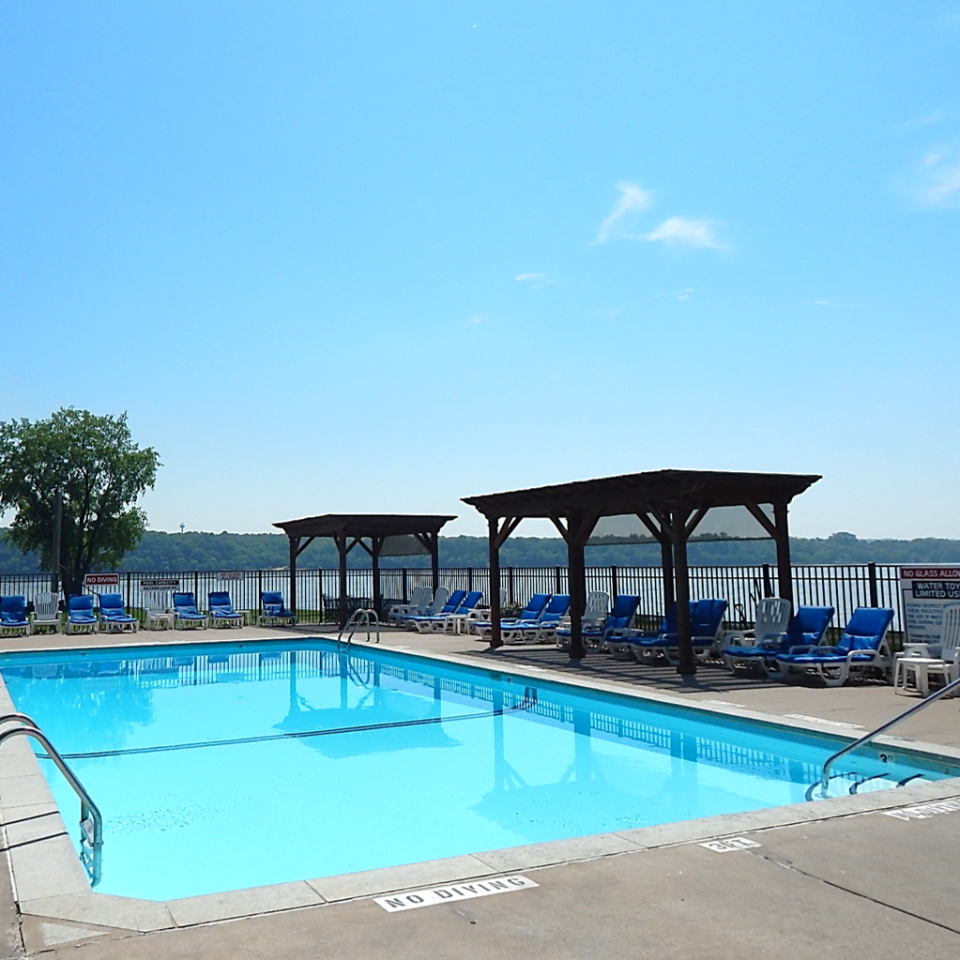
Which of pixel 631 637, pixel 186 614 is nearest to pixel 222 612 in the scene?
pixel 186 614

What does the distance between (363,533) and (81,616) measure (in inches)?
271

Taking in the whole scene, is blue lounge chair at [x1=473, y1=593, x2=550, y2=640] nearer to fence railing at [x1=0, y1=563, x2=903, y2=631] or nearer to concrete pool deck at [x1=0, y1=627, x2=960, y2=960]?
fence railing at [x1=0, y1=563, x2=903, y2=631]

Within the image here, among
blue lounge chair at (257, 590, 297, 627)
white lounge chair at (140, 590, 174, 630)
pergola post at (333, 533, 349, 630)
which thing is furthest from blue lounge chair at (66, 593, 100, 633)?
pergola post at (333, 533, 349, 630)

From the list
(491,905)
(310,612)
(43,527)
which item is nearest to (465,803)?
(491,905)

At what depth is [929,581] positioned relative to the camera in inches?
436

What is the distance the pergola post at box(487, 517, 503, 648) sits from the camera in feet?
53.9

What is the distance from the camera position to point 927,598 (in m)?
11.1

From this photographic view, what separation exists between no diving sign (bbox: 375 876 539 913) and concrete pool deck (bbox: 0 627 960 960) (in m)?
0.04

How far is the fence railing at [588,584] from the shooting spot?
1423 centimetres

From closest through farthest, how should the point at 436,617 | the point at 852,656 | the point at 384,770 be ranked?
the point at 384,770 < the point at 852,656 < the point at 436,617

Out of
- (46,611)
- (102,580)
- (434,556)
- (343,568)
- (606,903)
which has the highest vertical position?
(434,556)

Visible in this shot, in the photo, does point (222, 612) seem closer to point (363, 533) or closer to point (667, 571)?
point (363, 533)

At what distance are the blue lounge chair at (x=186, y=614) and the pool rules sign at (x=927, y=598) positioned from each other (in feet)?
54.2

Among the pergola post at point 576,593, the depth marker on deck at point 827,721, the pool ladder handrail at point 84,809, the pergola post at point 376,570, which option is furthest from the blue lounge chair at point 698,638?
the pergola post at point 376,570
